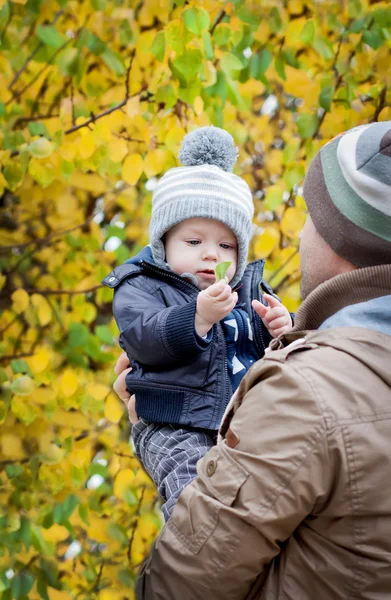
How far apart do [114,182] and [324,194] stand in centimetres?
216

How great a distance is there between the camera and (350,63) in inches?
130

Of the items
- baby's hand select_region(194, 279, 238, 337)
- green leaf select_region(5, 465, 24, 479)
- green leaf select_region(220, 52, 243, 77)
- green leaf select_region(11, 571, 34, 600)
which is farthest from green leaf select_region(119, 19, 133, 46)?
green leaf select_region(11, 571, 34, 600)

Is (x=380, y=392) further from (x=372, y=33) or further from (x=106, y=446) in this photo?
(x=106, y=446)

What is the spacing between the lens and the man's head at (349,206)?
129 cm

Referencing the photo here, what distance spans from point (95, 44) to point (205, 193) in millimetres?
1126

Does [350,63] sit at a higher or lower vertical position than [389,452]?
lower

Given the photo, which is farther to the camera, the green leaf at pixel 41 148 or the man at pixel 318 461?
the green leaf at pixel 41 148

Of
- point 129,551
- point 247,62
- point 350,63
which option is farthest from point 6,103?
point 129,551

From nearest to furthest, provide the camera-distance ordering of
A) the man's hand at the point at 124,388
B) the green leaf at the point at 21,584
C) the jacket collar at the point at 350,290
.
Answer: the jacket collar at the point at 350,290, the man's hand at the point at 124,388, the green leaf at the point at 21,584

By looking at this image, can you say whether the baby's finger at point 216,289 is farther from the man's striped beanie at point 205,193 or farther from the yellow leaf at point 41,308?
the yellow leaf at point 41,308

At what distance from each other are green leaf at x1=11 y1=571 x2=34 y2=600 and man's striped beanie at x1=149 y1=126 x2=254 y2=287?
1.71 m

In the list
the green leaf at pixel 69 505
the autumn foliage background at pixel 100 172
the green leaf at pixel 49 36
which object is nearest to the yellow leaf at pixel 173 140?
the autumn foliage background at pixel 100 172

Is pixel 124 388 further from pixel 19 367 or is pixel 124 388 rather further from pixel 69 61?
pixel 69 61

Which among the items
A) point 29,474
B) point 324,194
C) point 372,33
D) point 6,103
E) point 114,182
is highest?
point 324,194
